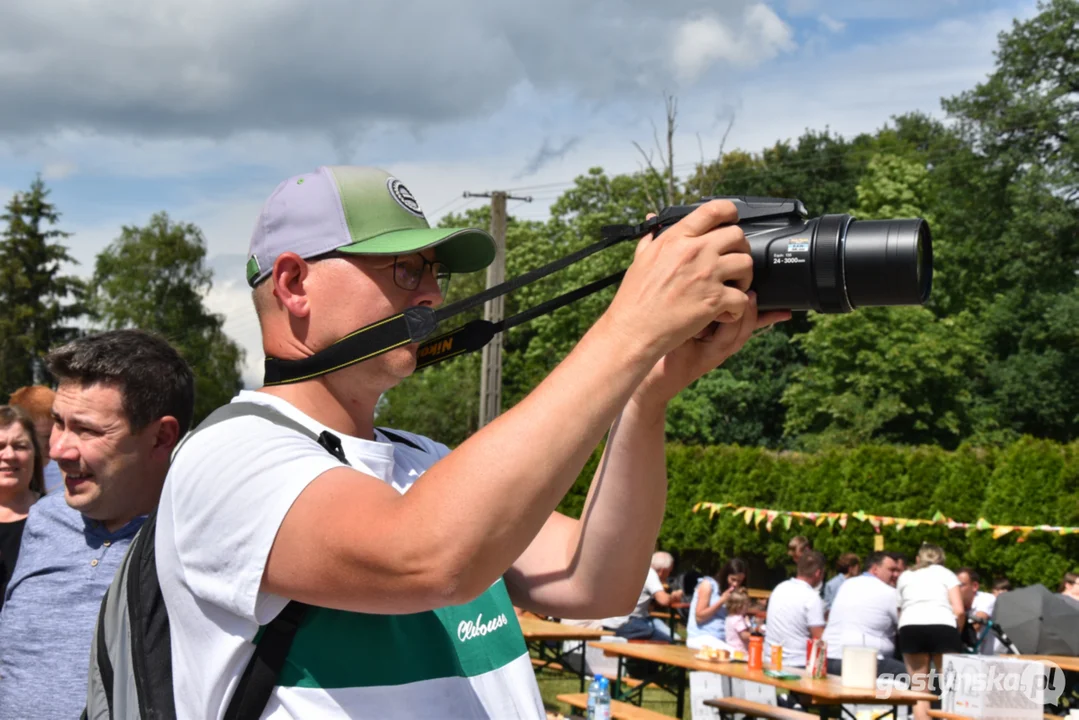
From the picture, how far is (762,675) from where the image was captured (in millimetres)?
7496

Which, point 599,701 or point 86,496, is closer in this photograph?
point 86,496

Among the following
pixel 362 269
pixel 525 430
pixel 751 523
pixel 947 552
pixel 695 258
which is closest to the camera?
pixel 525 430

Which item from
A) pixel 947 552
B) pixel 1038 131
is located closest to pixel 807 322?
pixel 1038 131

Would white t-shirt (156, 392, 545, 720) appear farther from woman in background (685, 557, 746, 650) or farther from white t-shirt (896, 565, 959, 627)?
woman in background (685, 557, 746, 650)

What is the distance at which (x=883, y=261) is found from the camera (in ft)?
4.71

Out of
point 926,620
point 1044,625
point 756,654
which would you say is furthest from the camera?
point 1044,625

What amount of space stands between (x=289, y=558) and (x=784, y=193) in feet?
121

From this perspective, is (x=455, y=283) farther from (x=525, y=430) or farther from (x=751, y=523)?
(x=525, y=430)

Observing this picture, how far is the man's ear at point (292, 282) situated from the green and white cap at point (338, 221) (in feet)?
0.05

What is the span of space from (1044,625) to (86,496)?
958 cm

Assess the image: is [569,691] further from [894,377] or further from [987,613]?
[894,377]

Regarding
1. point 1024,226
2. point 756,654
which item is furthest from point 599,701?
point 1024,226

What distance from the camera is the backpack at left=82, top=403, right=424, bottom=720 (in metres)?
1.25

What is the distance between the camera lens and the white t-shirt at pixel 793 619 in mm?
9156
